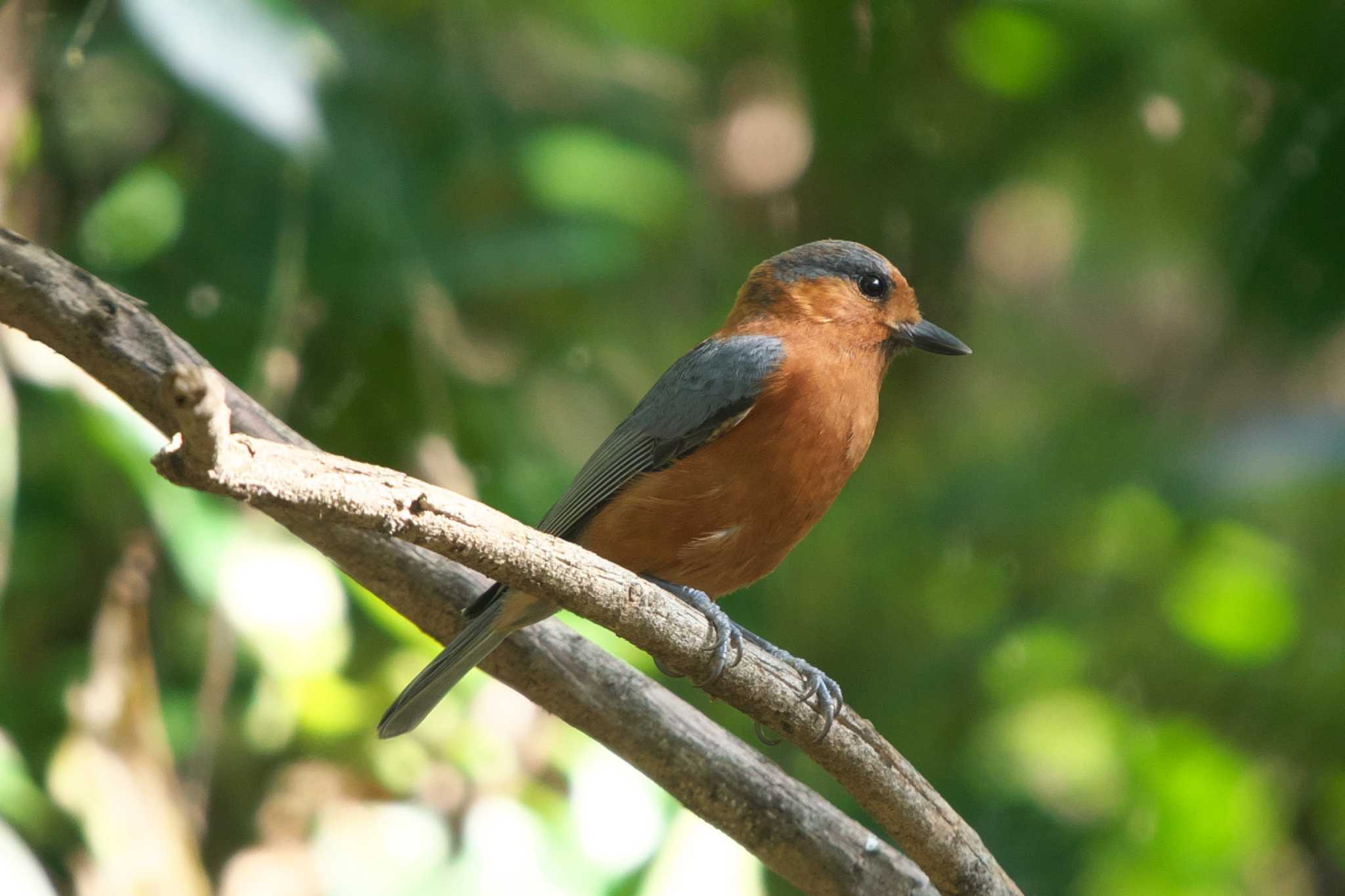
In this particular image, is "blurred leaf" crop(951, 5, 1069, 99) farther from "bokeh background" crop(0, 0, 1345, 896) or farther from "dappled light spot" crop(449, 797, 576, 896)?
"dappled light spot" crop(449, 797, 576, 896)

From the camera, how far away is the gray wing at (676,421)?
3.84m

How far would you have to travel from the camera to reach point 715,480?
12.4 ft

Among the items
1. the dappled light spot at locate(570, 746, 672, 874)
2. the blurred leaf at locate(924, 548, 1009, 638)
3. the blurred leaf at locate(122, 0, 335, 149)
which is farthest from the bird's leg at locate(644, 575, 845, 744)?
the blurred leaf at locate(924, 548, 1009, 638)

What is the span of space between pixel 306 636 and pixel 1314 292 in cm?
410

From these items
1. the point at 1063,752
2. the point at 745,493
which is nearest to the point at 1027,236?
the point at 1063,752

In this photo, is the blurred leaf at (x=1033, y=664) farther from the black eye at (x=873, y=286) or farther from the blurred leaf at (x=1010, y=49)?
the blurred leaf at (x=1010, y=49)

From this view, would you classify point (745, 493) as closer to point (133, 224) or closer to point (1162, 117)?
point (133, 224)

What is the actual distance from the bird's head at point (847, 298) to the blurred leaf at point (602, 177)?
3.94 feet

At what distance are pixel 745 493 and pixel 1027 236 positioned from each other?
13.0 ft

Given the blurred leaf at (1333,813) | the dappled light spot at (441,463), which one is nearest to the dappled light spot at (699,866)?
the dappled light spot at (441,463)

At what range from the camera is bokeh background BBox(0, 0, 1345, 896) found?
4516 mm

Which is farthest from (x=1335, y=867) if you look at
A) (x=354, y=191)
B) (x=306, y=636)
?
(x=354, y=191)

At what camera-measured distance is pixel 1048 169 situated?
6371mm

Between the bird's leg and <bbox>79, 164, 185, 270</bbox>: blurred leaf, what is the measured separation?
7.49ft
